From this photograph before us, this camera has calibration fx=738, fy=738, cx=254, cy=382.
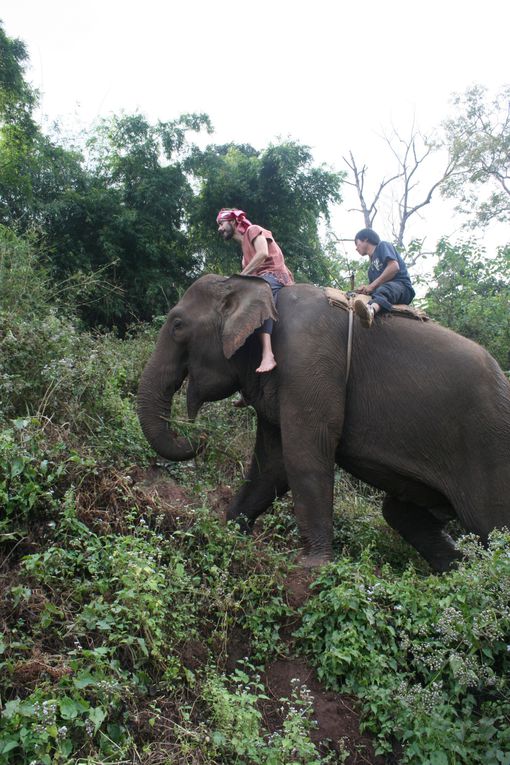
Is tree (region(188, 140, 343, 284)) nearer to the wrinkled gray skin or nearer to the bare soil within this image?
the wrinkled gray skin

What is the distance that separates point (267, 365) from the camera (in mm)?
5777

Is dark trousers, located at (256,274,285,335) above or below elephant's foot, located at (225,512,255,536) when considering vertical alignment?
above

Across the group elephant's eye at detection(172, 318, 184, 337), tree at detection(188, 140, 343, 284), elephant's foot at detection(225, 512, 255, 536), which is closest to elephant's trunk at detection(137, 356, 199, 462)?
elephant's eye at detection(172, 318, 184, 337)

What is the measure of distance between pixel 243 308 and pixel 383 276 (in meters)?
1.25

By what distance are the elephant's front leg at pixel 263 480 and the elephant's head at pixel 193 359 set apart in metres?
0.58

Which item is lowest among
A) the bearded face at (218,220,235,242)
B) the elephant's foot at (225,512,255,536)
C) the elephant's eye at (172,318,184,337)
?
the elephant's foot at (225,512,255,536)

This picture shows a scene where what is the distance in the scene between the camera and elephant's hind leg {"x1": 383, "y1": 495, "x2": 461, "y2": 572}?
21.2 feet

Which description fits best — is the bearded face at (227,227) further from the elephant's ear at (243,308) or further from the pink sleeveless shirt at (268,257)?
the elephant's ear at (243,308)

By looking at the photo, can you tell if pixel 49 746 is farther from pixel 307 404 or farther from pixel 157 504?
pixel 307 404

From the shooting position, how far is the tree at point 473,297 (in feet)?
36.3

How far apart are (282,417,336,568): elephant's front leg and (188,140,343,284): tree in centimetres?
794

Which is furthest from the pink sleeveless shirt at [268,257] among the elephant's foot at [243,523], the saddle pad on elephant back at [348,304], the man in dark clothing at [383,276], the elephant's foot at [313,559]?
the elephant's foot at [313,559]

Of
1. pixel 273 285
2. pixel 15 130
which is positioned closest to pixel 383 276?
pixel 273 285

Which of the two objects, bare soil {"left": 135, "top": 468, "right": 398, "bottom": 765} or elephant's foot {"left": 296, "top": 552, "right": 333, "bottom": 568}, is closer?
bare soil {"left": 135, "top": 468, "right": 398, "bottom": 765}
